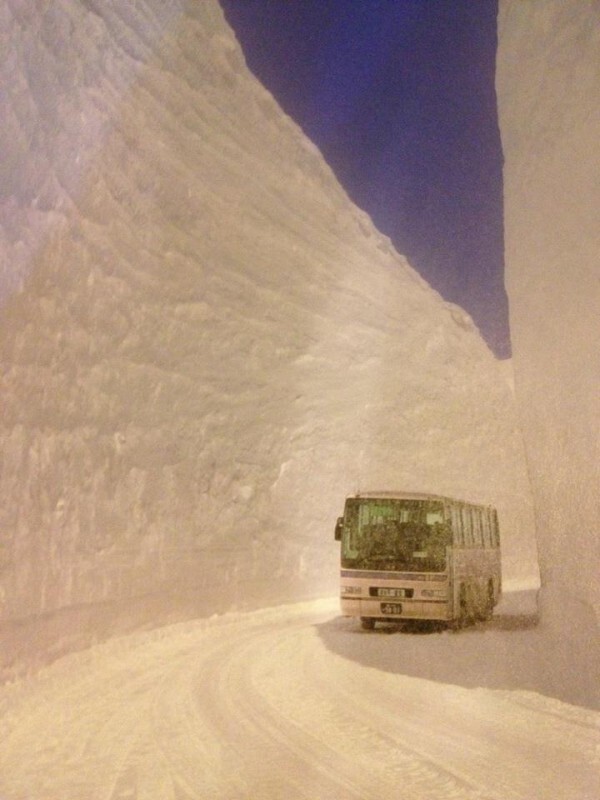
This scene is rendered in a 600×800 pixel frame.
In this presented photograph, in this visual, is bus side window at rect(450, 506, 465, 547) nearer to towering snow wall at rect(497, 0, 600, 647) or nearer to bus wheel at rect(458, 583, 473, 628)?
bus wheel at rect(458, 583, 473, 628)

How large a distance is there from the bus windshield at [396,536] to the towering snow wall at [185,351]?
486 cm

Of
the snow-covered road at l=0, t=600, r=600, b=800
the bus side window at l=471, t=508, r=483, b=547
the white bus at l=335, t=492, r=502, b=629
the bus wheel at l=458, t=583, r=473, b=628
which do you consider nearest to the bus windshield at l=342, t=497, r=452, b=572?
the white bus at l=335, t=492, r=502, b=629

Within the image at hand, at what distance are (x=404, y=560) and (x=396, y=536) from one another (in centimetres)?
55

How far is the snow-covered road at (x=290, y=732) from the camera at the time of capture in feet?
17.9

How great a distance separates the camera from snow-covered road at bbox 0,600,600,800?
5.45 metres

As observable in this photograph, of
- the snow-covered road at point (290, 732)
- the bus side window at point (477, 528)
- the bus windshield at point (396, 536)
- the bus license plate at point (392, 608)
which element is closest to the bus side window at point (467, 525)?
the bus side window at point (477, 528)

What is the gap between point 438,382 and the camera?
4453 centimetres

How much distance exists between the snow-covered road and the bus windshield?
415cm

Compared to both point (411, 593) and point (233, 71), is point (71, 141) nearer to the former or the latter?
point (411, 593)

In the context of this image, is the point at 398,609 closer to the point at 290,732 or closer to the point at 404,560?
the point at 404,560

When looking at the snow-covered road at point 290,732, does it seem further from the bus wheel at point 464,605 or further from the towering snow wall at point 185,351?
the bus wheel at point 464,605

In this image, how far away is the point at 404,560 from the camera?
16.8m

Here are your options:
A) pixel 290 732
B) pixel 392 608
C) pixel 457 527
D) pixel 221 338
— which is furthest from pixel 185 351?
pixel 290 732

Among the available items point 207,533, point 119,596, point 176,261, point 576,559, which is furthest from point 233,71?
point 576,559
